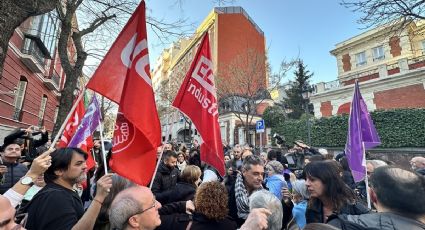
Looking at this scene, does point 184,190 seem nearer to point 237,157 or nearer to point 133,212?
point 133,212

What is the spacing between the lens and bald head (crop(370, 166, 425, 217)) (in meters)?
1.61

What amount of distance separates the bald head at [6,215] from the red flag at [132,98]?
940 millimetres

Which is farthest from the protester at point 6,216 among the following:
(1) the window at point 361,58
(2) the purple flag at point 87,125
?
(1) the window at point 361,58

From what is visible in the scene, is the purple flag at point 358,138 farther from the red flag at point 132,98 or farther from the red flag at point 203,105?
the red flag at point 132,98

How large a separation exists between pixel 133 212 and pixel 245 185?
1.72 m

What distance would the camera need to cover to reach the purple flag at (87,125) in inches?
157

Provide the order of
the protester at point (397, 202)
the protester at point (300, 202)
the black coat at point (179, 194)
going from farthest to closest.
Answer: the black coat at point (179, 194) < the protester at point (300, 202) < the protester at point (397, 202)

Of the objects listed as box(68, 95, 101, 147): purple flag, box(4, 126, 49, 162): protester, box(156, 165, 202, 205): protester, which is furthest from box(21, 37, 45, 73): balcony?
box(156, 165, 202, 205): protester

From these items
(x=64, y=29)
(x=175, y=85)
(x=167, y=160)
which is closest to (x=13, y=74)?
(x=64, y=29)

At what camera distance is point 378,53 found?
29.0 meters

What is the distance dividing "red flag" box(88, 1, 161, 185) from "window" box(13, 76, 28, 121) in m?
13.7

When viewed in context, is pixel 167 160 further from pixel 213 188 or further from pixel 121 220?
pixel 121 220

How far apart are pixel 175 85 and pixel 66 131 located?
24.4 metres

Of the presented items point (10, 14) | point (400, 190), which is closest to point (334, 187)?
point (400, 190)
